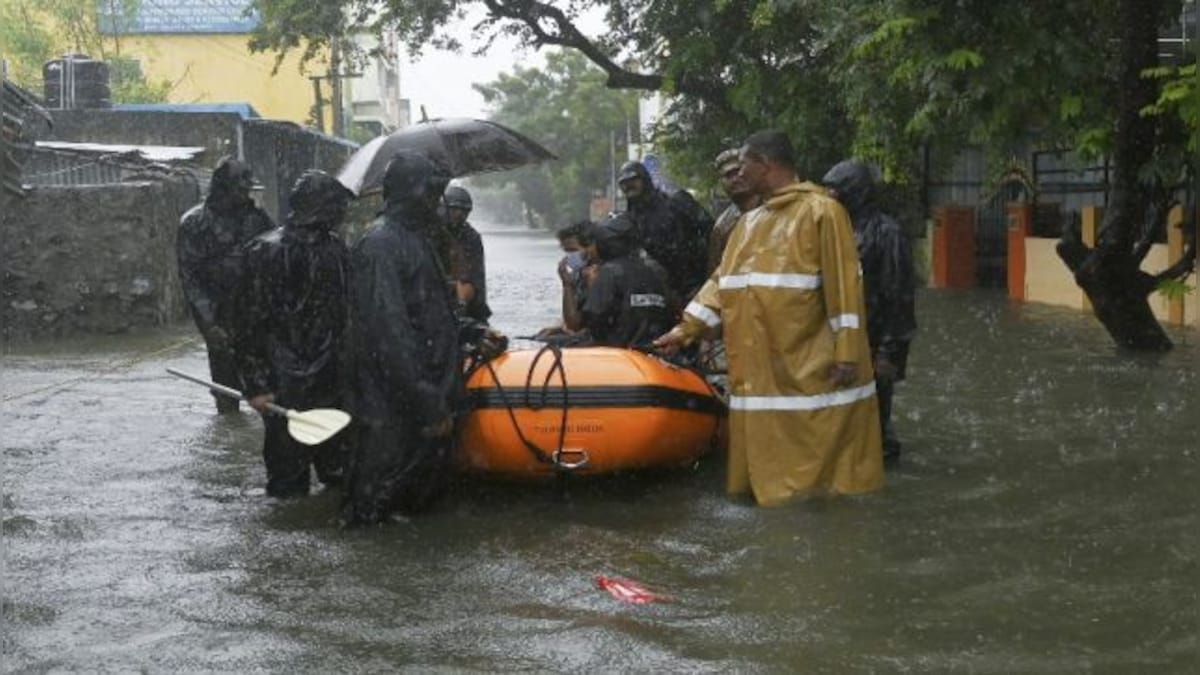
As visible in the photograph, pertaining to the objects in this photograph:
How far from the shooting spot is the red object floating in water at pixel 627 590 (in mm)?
5539

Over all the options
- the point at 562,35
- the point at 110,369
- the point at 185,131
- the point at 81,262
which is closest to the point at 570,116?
the point at 185,131

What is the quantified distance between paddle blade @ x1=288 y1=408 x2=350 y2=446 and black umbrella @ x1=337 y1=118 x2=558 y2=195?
374 cm

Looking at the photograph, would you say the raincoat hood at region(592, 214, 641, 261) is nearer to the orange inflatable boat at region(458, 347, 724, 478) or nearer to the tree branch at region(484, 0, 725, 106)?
the orange inflatable boat at region(458, 347, 724, 478)

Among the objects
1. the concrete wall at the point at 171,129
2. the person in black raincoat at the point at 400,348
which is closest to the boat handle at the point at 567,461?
the person in black raincoat at the point at 400,348

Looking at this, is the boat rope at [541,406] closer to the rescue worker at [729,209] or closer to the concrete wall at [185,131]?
the rescue worker at [729,209]

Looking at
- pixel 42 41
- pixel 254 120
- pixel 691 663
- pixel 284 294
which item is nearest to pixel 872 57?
pixel 284 294

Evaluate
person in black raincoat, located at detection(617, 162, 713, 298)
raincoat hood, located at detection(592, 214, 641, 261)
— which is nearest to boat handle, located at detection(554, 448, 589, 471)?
raincoat hood, located at detection(592, 214, 641, 261)

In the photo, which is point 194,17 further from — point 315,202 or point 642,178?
point 315,202

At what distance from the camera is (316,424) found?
22.3 ft

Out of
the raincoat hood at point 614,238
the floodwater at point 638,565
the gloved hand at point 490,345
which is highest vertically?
the raincoat hood at point 614,238

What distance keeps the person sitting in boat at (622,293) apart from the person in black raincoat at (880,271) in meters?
1.03

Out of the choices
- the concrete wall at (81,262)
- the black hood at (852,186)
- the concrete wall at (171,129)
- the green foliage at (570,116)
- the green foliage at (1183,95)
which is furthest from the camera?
the green foliage at (570,116)

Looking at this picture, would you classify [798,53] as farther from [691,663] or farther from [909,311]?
[691,663]

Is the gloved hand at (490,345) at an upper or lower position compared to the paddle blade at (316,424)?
upper
